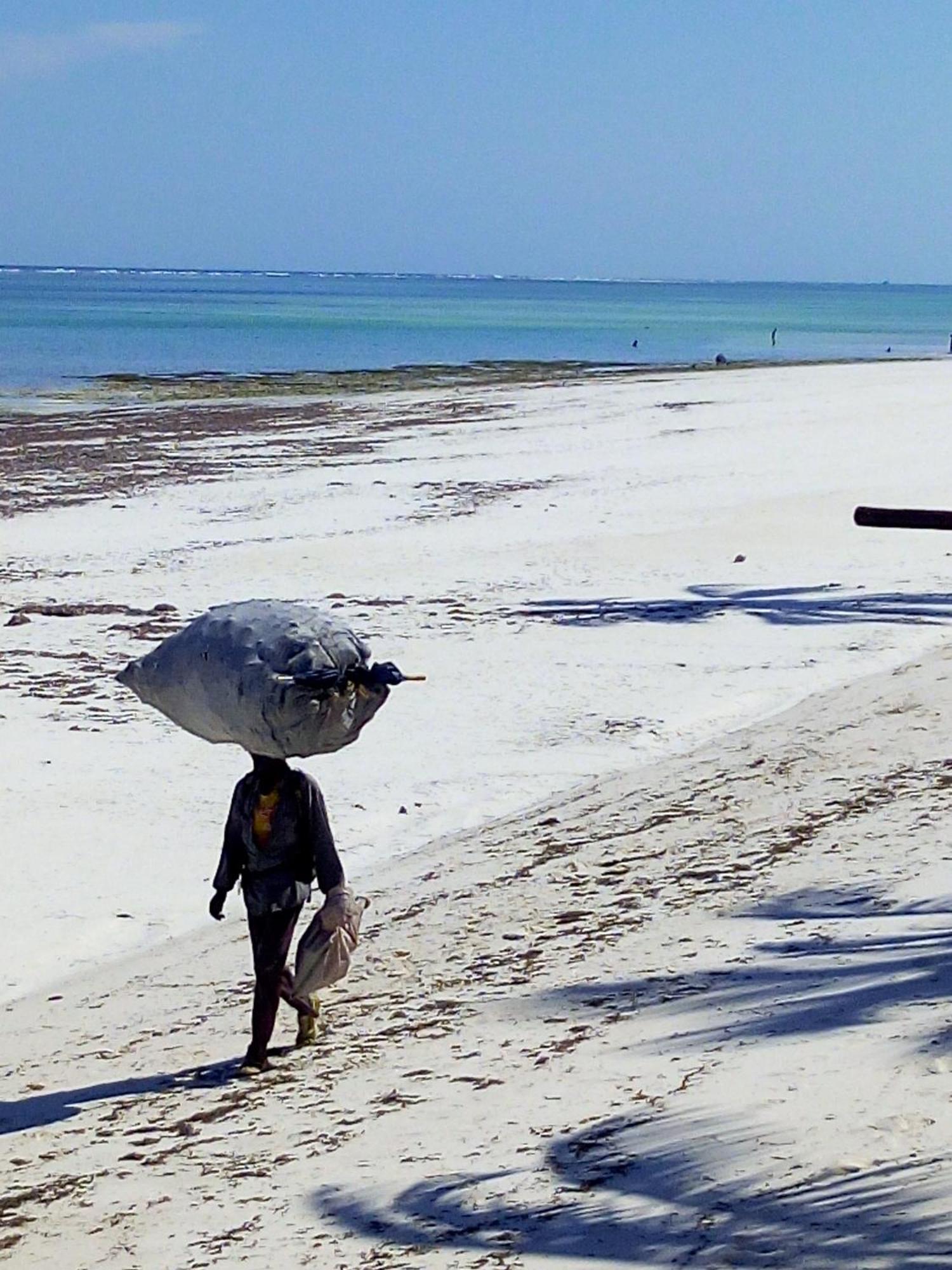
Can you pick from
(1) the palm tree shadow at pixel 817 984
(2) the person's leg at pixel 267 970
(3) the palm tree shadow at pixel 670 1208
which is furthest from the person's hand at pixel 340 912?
(3) the palm tree shadow at pixel 670 1208

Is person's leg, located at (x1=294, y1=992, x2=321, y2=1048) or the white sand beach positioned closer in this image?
the white sand beach

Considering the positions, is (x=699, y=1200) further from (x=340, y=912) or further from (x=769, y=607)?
(x=769, y=607)

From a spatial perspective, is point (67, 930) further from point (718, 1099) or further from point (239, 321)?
point (239, 321)

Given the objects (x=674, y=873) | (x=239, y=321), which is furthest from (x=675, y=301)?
(x=674, y=873)

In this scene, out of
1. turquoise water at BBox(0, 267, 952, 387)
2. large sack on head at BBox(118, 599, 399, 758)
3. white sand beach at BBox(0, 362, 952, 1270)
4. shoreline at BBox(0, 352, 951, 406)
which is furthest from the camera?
turquoise water at BBox(0, 267, 952, 387)

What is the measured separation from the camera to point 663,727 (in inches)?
512

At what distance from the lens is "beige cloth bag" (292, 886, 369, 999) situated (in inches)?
272

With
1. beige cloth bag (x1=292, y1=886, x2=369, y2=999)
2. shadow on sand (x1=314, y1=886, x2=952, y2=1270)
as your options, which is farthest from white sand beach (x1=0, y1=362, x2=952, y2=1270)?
beige cloth bag (x1=292, y1=886, x2=369, y2=999)

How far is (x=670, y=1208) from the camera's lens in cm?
502

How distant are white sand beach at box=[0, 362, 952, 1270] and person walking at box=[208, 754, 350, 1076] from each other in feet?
0.82

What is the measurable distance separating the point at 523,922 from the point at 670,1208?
3.47m

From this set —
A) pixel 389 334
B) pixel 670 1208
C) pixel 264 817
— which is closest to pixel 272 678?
pixel 264 817

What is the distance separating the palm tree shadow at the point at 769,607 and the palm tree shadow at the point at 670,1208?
11.4 metres

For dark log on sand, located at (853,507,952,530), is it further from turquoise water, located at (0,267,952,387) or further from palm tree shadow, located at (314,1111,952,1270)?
turquoise water, located at (0,267,952,387)
